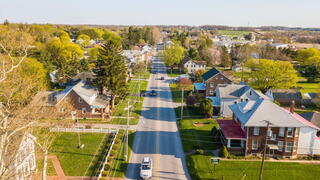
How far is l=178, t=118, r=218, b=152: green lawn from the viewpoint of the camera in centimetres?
3590

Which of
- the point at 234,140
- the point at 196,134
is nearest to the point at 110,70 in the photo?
the point at 196,134

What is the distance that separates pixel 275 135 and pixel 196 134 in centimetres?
1104

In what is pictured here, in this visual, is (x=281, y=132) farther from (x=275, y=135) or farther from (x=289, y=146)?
(x=289, y=146)

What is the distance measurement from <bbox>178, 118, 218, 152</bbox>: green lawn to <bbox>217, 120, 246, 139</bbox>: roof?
2.51 m

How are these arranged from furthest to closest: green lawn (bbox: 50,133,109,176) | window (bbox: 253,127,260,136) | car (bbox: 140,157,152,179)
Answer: window (bbox: 253,127,260,136) < green lawn (bbox: 50,133,109,176) < car (bbox: 140,157,152,179)

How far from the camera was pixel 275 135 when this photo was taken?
3331cm

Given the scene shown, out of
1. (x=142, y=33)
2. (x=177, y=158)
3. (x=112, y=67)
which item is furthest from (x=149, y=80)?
(x=142, y=33)

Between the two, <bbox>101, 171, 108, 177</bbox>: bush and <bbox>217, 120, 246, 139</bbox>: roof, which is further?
<bbox>217, 120, 246, 139</bbox>: roof

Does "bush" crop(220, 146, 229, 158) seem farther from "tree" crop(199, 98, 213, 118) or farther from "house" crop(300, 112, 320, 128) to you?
"house" crop(300, 112, 320, 128)

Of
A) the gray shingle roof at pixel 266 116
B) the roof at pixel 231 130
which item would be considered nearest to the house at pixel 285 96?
the roof at pixel 231 130

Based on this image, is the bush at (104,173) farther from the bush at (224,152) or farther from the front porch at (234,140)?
the front porch at (234,140)

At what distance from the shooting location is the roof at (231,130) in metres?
33.9

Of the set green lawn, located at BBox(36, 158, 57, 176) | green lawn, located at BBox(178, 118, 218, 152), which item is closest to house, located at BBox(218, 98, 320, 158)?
green lawn, located at BBox(178, 118, 218, 152)

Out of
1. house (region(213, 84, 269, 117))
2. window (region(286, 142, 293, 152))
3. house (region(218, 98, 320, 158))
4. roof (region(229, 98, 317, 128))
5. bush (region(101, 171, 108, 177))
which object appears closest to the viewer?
bush (region(101, 171, 108, 177))
